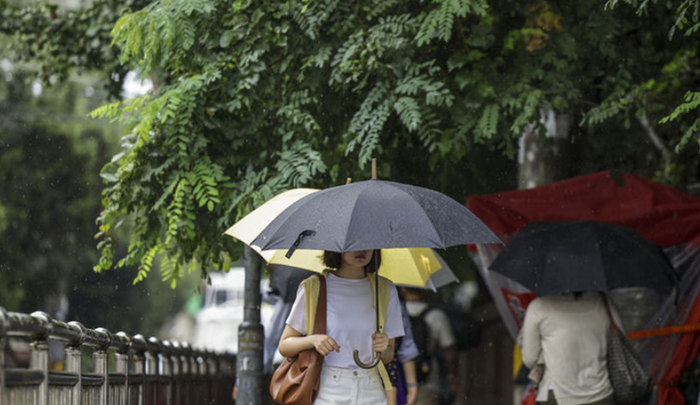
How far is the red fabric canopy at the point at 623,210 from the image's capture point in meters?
10.3

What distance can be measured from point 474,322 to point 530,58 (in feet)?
27.2

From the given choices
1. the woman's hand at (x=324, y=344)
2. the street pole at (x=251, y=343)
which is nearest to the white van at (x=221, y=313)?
the street pole at (x=251, y=343)

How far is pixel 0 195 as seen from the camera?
29.7m

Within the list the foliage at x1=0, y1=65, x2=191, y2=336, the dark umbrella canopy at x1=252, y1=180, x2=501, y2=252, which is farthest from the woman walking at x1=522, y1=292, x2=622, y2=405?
the foliage at x1=0, y1=65, x2=191, y2=336

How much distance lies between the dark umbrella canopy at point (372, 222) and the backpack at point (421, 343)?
177 inches

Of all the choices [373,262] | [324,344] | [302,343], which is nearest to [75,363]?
[302,343]

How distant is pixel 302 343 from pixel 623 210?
17.2 ft

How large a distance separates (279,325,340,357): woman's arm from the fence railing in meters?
1.00

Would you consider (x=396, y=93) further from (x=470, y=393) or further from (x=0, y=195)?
(x=0, y=195)

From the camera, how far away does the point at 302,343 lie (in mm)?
5953

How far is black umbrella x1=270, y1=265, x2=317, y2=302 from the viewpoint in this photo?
32.0 feet

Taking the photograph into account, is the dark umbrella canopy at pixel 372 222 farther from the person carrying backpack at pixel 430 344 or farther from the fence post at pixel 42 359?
the person carrying backpack at pixel 430 344

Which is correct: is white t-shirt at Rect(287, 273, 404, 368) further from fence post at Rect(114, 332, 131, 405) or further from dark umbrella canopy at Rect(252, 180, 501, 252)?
fence post at Rect(114, 332, 131, 405)

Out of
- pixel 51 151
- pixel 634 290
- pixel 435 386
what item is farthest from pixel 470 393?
pixel 51 151
